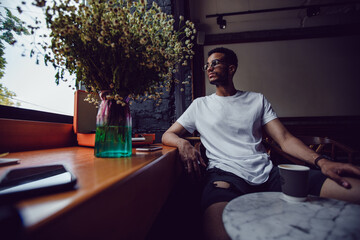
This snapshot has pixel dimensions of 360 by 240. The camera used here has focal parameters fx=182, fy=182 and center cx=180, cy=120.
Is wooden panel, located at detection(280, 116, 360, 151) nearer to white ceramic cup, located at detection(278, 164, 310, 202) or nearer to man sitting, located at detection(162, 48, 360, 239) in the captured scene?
man sitting, located at detection(162, 48, 360, 239)

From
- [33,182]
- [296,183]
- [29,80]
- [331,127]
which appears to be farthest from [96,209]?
[331,127]

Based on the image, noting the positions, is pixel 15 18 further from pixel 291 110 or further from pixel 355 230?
pixel 291 110

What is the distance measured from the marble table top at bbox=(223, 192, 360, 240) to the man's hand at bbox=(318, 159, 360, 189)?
0.27m

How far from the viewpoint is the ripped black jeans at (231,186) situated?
916 millimetres

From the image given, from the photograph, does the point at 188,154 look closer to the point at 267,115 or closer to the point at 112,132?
the point at 112,132

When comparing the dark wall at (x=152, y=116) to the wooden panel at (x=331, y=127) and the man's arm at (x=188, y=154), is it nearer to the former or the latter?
the man's arm at (x=188, y=154)

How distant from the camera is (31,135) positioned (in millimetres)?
1114

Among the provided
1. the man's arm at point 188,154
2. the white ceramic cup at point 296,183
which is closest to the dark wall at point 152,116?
the man's arm at point 188,154

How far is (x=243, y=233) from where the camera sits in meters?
0.46

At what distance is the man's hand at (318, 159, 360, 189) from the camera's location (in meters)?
0.82

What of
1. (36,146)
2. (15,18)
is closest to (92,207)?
(36,146)

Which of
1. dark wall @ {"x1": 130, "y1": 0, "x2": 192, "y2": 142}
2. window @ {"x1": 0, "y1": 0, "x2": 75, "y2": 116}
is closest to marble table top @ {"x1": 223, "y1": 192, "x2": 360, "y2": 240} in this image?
window @ {"x1": 0, "y1": 0, "x2": 75, "y2": 116}

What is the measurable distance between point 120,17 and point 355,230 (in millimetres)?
1103

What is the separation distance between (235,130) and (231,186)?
1.65 feet
